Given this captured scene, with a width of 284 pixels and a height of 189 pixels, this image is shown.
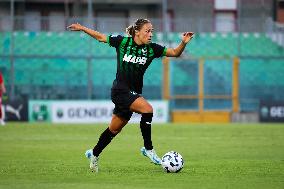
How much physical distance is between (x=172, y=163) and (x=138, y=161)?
2754mm

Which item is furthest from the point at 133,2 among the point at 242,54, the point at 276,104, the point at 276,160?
the point at 276,160

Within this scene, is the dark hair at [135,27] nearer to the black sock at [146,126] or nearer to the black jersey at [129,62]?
the black jersey at [129,62]

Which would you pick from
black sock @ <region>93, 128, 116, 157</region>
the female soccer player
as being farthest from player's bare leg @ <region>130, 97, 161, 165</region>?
black sock @ <region>93, 128, 116, 157</region>

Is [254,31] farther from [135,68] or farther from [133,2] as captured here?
[135,68]

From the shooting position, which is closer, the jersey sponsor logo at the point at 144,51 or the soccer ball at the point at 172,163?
the soccer ball at the point at 172,163

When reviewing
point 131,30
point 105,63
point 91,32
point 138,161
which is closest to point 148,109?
point 131,30

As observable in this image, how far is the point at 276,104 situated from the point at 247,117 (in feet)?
4.67

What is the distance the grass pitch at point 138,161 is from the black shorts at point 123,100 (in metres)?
0.92

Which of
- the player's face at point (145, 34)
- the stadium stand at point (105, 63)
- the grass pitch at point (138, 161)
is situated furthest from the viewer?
the stadium stand at point (105, 63)

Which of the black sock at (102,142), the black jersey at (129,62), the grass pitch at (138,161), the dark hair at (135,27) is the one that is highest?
the dark hair at (135,27)

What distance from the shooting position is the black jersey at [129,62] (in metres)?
14.2

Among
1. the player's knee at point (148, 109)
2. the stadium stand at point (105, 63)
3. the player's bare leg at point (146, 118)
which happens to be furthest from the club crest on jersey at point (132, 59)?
the stadium stand at point (105, 63)

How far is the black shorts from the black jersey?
0.37 feet

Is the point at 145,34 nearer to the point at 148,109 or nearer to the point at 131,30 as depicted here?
the point at 131,30
